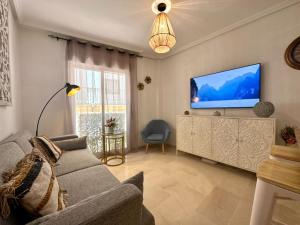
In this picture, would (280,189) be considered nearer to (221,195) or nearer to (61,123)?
(221,195)

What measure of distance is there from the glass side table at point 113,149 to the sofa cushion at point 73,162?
3.11 feet

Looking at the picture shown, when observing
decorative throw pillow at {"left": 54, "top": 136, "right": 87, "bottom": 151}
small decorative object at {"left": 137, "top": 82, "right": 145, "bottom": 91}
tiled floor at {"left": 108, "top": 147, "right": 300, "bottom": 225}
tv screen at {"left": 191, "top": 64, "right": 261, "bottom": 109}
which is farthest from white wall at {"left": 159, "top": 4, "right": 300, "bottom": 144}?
decorative throw pillow at {"left": 54, "top": 136, "right": 87, "bottom": 151}

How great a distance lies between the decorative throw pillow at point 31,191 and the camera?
574mm

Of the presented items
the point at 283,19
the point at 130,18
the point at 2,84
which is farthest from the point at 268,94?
the point at 2,84

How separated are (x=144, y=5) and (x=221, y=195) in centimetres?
261

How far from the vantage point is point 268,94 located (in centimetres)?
219

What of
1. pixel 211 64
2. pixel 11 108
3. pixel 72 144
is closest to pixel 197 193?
pixel 72 144

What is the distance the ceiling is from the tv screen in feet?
2.64

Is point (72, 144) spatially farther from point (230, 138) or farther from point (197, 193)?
point (230, 138)

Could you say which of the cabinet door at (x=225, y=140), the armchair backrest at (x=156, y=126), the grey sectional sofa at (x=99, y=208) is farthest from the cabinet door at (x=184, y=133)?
the grey sectional sofa at (x=99, y=208)

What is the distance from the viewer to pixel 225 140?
7.77ft

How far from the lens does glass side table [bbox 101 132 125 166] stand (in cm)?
284

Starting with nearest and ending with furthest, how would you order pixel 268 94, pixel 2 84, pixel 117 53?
A: pixel 2 84 < pixel 268 94 < pixel 117 53

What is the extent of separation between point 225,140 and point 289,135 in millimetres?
768
